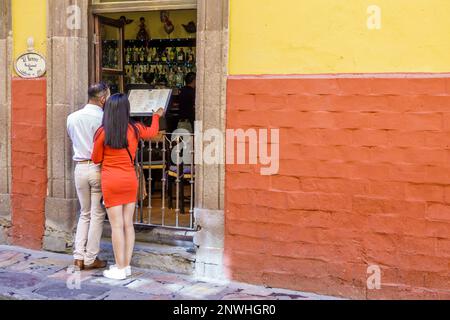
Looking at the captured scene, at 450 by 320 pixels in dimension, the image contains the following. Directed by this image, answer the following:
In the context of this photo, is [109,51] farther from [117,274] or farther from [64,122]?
[117,274]

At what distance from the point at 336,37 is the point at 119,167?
7.62ft

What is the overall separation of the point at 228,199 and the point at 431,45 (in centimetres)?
230

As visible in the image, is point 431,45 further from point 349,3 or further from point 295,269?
point 295,269

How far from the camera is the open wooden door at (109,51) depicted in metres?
6.93

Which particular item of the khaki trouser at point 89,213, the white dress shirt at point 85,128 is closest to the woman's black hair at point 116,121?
the white dress shirt at point 85,128

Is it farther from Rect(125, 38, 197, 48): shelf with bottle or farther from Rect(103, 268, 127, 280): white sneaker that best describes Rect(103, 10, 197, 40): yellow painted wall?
Rect(103, 268, 127, 280): white sneaker

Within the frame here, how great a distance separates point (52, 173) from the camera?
6781mm

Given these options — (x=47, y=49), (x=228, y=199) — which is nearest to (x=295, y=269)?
(x=228, y=199)

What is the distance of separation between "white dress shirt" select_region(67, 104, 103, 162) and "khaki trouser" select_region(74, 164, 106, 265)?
0.14m

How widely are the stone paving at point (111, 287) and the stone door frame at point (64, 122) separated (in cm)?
33

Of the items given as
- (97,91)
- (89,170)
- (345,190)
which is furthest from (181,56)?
(345,190)

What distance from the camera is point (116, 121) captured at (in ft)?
18.4
